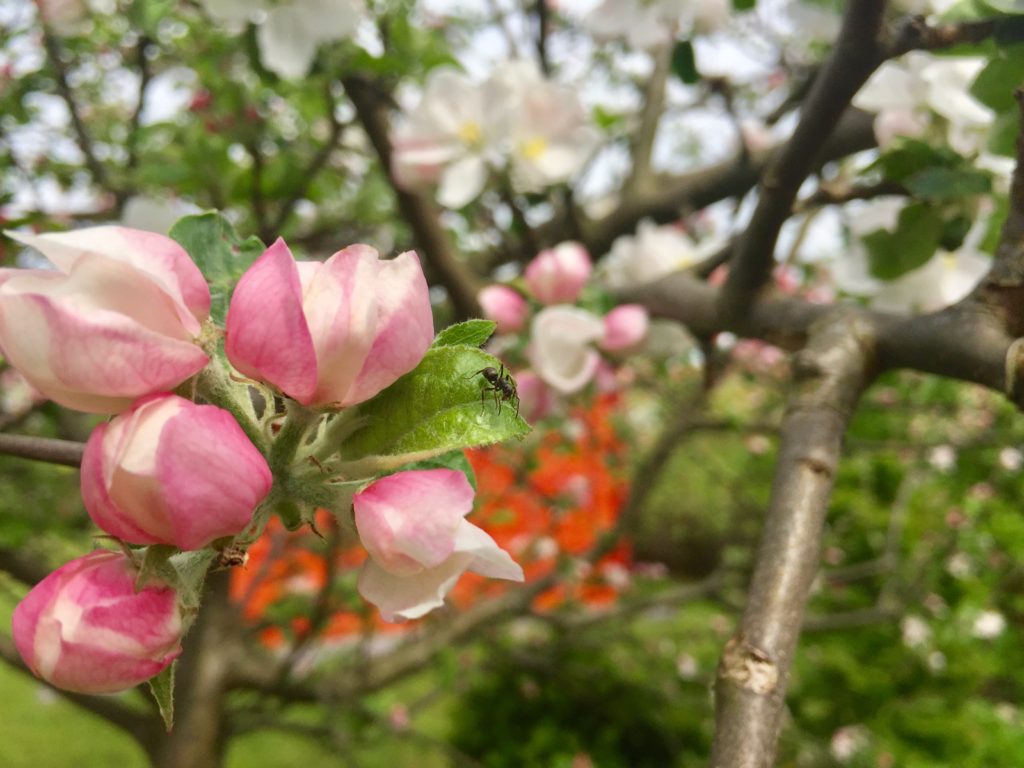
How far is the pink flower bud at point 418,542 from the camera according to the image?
1.01ft

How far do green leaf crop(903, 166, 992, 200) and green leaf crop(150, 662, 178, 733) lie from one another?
1.94 feet

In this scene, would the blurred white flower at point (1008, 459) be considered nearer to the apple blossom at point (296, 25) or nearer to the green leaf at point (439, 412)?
the apple blossom at point (296, 25)

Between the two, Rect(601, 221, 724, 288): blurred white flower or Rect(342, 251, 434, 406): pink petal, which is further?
Rect(601, 221, 724, 288): blurred white flower

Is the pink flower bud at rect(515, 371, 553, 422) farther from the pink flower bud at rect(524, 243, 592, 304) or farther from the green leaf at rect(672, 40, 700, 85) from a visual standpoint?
the green leaf at rect(672, 40, 700, 85)

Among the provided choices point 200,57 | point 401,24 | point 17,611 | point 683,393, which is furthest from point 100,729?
point 17,611

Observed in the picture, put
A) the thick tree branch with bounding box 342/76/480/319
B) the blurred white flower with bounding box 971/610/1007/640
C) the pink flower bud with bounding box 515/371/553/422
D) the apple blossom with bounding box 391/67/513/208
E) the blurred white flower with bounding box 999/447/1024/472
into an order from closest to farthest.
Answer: the pink flower bud with bounding box 515/371/553/422, the apple blossom with bounding box 391/67/513/208, the thick tree branch with bounding box 342/76/480/319, the blurred white flower with bounding box 999/447/1024/472, the blurred white flower with bounding box 971/610/1007/640

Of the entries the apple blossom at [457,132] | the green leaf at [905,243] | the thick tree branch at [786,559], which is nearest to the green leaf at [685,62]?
the apple blossom at [457,132]

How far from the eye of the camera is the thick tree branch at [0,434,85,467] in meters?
0.35

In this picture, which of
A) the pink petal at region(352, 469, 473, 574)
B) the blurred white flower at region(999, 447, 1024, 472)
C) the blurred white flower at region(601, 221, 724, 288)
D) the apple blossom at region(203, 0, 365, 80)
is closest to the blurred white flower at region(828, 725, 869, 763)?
the blurred white flower at region(999, 447, 1024, 472)

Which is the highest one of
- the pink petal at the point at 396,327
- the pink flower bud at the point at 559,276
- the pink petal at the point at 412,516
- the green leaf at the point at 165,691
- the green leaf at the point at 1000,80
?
the green leaf at the point at 1000,80

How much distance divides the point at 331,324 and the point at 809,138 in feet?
1.23

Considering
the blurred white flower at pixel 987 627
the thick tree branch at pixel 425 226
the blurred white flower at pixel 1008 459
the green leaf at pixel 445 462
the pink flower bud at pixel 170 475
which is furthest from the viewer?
the blurred white flower at pixel 987 627

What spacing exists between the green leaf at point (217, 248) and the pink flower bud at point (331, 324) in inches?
4.3

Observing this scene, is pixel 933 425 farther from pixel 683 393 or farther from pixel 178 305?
pixel 178 305
